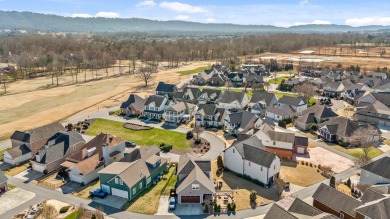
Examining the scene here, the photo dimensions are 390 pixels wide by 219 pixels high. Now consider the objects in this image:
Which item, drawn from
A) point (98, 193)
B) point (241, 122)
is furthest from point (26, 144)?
point (241, 122)

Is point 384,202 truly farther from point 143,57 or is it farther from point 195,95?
point 143,57

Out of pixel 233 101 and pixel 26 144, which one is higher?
pixel 233 101

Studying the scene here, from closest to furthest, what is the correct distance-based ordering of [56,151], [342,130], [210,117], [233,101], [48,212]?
[48,212] → [56,151] → [342,130] → [210,117] → [233,101]

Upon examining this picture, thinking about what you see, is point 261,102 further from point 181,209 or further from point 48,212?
point 48,212

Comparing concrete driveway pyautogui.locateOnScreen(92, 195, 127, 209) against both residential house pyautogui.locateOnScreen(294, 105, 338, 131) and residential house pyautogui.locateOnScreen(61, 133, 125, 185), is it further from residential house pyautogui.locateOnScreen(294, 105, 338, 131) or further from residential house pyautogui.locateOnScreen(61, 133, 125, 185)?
residential house pyautogui.locateOnScreen(294, 105, 338, 131)

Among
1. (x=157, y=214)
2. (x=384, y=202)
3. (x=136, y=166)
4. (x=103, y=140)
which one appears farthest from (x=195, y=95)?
(x=384, y=202)

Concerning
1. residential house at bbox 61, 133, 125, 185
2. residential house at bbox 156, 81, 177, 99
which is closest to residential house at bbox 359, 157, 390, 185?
residential house at bbox 61, 133, 125, 185
